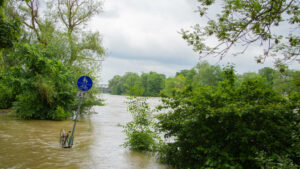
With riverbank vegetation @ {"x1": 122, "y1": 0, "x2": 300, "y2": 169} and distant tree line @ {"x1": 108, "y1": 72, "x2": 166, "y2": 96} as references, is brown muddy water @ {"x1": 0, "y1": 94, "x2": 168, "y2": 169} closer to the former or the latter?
riverbank vegetation @ {"x1": 122, "y1": 0, "x2": 300, "y2": 169}

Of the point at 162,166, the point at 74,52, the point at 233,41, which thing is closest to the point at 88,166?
the point at 162,166

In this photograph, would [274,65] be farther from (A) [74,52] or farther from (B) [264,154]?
(A) [74,52]

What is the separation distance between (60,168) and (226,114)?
5121 mm

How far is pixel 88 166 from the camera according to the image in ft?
23.5

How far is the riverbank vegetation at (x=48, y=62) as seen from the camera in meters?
15.6

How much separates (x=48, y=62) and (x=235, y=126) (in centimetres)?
1417

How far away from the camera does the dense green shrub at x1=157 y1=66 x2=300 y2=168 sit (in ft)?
16.3

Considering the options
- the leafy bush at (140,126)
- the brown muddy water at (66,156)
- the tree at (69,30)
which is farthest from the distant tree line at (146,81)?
the leafy bush at (140,126)

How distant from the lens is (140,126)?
9281mm

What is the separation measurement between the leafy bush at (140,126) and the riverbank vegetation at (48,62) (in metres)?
4.86

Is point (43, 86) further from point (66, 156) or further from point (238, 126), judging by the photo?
point (238, 126)

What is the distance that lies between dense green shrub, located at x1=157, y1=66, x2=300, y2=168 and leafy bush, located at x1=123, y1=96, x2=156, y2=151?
2499 mm

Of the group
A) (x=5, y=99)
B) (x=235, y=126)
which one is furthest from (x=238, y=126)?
(x=5, y=99)

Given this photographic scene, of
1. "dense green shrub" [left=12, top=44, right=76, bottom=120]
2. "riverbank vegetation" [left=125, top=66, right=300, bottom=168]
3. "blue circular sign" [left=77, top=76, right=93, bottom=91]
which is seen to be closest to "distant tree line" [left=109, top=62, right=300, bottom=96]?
"riverbank vegetation" [left=125, top=66, right=300, bottom=168]
